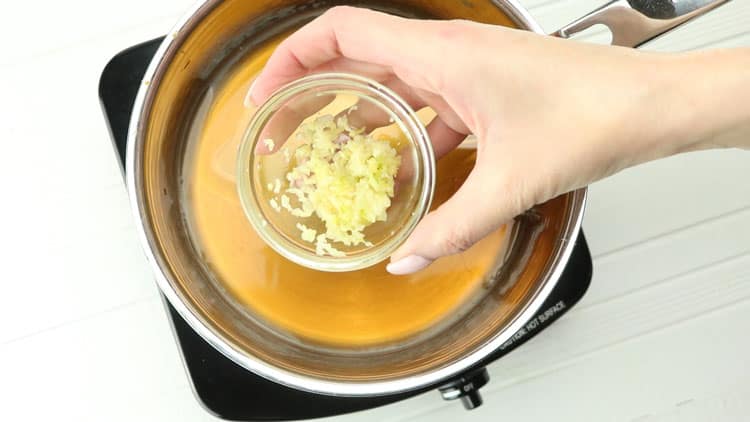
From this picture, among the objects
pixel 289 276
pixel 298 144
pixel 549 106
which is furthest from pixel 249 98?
pixel 549 106

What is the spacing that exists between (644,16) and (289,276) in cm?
36

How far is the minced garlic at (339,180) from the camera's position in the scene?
1.80 ft

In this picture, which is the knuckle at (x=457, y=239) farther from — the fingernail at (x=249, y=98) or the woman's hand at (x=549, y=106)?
Answer: the fingernail at (x=249, y=98)

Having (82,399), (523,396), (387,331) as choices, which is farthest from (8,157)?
(523,396)

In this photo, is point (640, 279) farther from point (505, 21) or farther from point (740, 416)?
point (505, 21)

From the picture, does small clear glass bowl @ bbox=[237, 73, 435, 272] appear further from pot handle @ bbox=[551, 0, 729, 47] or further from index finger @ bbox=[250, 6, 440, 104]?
pot handle @ bbox=[551, 0, 729, 47]

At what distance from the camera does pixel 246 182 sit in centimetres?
56

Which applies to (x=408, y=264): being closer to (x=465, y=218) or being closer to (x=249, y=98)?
(x=465, y=218)

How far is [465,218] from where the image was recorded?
460 millimetres

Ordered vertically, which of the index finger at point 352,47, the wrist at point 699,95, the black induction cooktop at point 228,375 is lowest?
the black induction cooktop at point 228,375

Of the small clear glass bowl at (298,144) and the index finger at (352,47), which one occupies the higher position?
the index finger at (352,47)

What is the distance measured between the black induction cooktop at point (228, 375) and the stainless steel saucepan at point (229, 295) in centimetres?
4

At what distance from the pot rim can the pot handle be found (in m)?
0.06

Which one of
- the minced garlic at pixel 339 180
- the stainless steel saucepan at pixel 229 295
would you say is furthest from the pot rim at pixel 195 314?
the minced garlic at pixel 339 180
